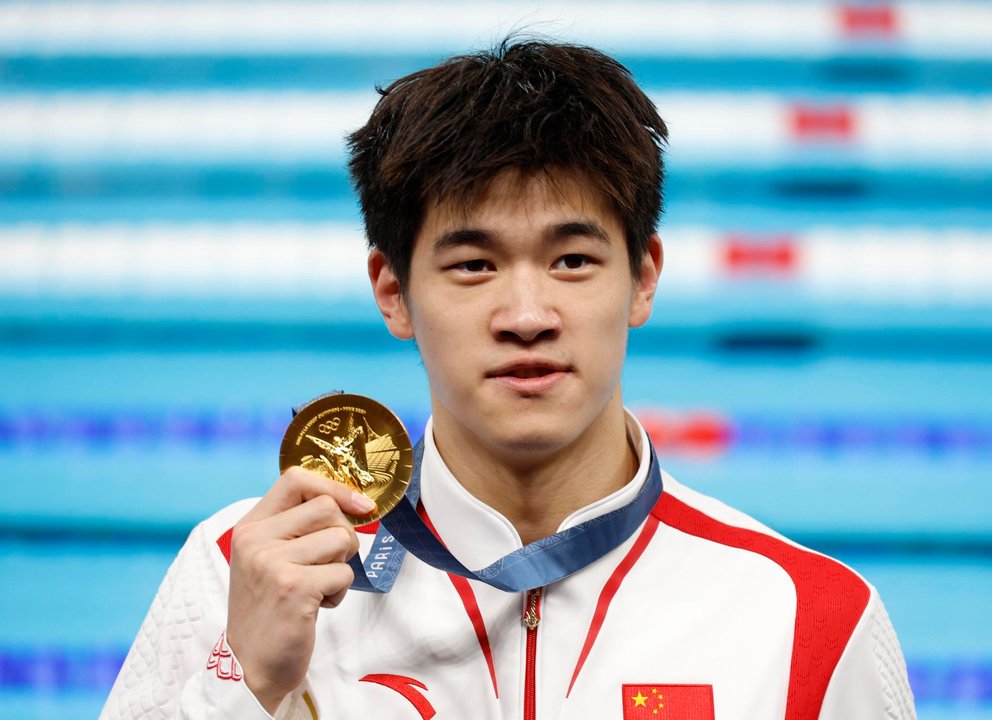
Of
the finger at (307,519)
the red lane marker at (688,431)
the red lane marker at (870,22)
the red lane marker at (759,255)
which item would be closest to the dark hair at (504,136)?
the finger at (307,519)

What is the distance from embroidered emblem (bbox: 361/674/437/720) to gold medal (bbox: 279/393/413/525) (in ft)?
0.71

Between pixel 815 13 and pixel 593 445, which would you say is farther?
pixel 815 13

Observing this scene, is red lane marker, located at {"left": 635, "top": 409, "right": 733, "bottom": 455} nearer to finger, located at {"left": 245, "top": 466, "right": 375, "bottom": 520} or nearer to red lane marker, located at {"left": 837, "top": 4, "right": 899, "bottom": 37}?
red lane marker, located at {"left": 837, "top": 4, "right": 899, "bottom": 37}

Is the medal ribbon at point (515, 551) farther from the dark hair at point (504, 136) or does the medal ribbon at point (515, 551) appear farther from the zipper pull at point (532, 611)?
the dark hair at point (504, 136)

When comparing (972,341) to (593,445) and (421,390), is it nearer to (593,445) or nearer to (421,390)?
(421,390)

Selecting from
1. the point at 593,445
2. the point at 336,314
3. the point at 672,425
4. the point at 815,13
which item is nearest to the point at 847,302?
the point at 672,425

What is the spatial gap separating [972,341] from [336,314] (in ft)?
6.96

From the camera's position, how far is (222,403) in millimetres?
3789

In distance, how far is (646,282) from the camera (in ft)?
Answer: 4.94

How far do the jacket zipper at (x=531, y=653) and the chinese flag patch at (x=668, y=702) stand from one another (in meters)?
0.10

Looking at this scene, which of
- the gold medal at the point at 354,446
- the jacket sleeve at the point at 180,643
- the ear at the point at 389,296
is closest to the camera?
the gold medal at the point at 354,446

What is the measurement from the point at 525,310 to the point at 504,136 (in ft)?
0.73

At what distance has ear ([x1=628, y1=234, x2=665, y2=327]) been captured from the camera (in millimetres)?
1470

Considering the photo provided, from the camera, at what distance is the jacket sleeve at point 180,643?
1.38m
